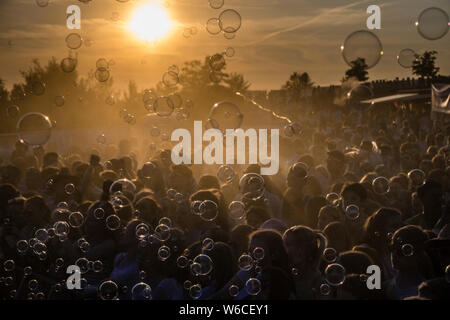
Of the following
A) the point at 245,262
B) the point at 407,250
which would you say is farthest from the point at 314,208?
the point at 407,250

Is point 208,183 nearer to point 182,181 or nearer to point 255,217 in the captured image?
point 182,181

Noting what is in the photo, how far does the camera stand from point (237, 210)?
584 centimetres

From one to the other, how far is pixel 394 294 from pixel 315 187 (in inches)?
110

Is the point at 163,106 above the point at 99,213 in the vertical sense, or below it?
above

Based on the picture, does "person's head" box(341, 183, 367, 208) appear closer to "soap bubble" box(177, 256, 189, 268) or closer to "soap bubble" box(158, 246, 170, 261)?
"soap bubble" box(177, 256, 189, 268)

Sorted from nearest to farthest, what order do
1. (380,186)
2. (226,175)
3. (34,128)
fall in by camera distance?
1. (380,186)
2. (226,175)
3. (34,128)

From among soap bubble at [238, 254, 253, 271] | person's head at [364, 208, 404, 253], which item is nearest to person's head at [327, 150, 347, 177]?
person's head at [364, 208, 404, 253]

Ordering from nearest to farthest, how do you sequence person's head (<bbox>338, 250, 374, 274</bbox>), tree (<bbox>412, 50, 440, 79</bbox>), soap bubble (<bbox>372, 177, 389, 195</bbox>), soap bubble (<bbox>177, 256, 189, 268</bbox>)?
person's head (<bbox>338, 250, 374, 274</bbox>) < soap bubble (<bbox>177, 256, 189, 268</bbox>) < soap bubble (<bbox>372, 177, 389, 195</bbox>) < tree (<bbox>412, 50, 440, 79</bbox>)

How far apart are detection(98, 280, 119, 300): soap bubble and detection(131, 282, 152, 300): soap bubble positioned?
233 mm

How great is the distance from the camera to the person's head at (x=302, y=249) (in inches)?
144

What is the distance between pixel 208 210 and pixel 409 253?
205 cm

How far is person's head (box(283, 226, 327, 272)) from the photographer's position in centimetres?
366

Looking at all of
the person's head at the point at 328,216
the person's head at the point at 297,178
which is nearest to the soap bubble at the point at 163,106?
the person's head at the point at 297,178

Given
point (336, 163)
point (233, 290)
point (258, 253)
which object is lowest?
point (233, 290)
